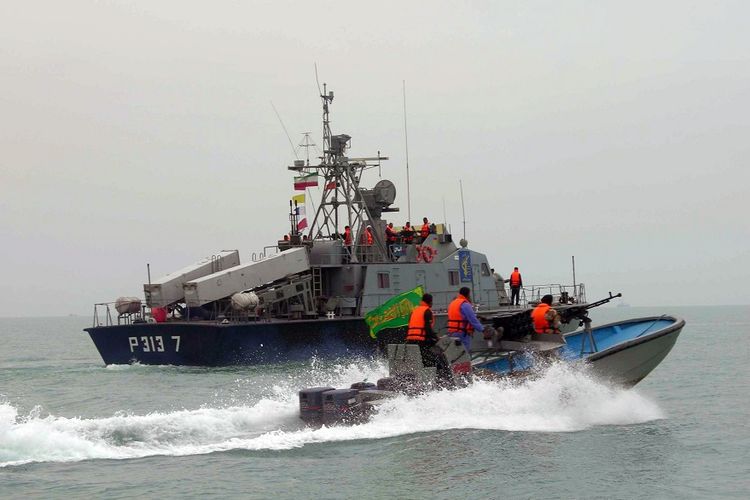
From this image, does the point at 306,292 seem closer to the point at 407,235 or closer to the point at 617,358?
the point at 407,235

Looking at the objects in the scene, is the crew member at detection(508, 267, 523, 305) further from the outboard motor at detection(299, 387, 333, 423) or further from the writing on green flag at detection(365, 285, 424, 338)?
the outboard motor at detection(299, 387, 333, 423)

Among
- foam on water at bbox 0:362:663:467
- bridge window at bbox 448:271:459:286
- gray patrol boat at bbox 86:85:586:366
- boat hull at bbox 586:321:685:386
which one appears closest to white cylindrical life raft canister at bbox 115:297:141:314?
gray patrol boat at bbox 86:85:586:366

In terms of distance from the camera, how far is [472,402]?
616 inches

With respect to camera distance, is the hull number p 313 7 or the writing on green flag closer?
the writing on green flag

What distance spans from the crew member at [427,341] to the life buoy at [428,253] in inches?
721

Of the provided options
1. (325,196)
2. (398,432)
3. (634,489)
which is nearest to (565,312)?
(398,432)

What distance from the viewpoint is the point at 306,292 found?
3145 cm

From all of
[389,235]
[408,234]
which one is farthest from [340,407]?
[408,234]

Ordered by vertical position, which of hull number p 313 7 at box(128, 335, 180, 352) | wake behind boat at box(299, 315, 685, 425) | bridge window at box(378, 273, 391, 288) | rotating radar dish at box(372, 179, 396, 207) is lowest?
wake behind boat at box(299, 315, 685, 425)

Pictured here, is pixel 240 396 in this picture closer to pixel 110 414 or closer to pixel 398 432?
pixel 110 414

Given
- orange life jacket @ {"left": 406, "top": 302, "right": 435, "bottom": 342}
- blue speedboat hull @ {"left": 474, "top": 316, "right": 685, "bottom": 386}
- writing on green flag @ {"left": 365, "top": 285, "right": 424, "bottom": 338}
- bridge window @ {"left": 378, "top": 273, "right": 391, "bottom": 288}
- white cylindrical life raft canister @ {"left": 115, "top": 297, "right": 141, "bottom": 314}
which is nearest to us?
orange life jacket @ {"left": 406, "top": 302, "right": 435, "bottom": 342}

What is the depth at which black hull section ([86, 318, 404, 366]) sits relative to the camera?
2847 centimetres

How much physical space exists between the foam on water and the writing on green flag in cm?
980

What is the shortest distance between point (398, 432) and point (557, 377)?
304 cm
